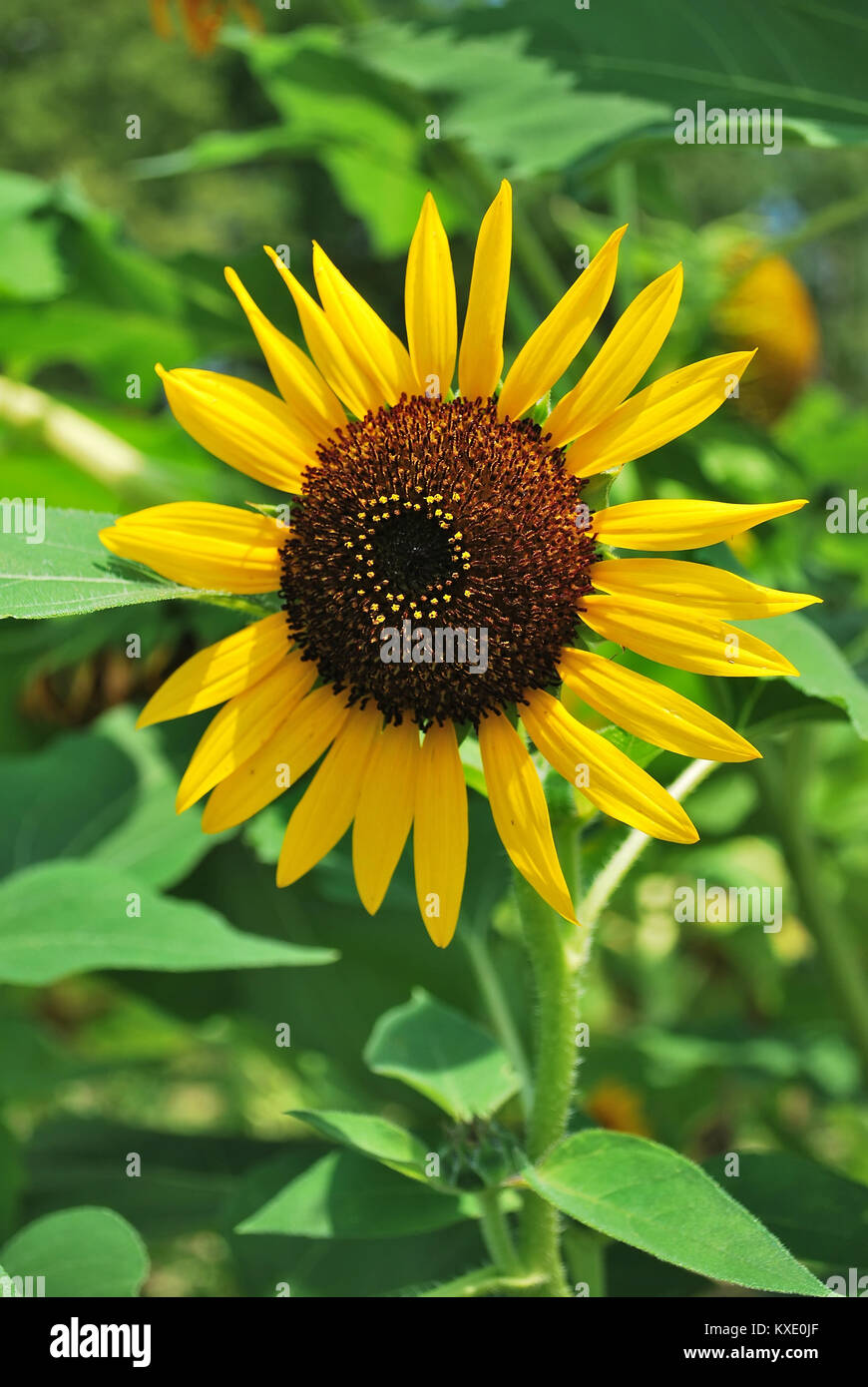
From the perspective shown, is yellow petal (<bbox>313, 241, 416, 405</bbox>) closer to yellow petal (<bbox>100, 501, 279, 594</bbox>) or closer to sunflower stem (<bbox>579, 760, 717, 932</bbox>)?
yellow petal (<bbox>100, 501, 279, 594</bbox>)

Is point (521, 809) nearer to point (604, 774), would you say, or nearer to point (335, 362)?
point (604, 774)

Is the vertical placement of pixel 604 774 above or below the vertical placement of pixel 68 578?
below

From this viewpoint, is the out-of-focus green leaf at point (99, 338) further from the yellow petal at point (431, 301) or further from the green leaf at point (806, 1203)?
the green leaf at point (806, 1203)

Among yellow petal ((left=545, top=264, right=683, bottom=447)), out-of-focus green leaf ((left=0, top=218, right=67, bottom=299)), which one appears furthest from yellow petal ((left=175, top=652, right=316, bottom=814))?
out-of-focus green leaf ((left=0, top=218, right=67, bottom=299))

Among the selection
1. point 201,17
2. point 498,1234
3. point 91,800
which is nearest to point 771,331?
point 201,17

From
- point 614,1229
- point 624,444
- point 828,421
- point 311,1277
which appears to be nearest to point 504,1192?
point 614,1229

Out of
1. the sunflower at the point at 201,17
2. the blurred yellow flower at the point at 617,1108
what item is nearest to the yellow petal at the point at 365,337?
the sunflower at the point at 201,17
